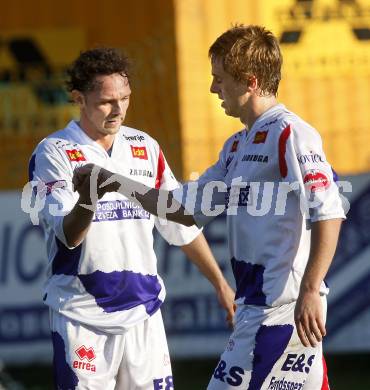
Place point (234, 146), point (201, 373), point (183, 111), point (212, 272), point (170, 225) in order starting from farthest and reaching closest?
point (183, 111)
point (201, 373)
point (170, 225)
point (212, 272)
point (234, 146)

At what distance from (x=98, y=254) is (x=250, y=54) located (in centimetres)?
135

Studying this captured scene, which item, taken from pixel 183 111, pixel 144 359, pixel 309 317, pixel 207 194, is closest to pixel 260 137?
pixel 207 194

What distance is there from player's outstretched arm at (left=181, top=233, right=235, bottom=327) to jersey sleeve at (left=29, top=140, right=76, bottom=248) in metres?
0.79

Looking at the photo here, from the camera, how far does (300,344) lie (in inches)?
205

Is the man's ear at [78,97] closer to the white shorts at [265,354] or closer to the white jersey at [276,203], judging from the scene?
the white jersey at [276,203]

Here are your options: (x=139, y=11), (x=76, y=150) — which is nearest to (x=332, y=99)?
(x=139, y=11)

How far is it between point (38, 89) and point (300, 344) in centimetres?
1321

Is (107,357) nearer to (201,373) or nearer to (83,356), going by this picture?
(83,356)

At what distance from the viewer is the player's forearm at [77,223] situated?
549 cm

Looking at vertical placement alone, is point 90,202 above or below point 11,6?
below

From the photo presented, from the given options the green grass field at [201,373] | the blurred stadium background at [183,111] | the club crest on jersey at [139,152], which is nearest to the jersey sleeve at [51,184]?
the club crest on jersey at [139,152]

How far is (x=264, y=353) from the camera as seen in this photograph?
16.9ft

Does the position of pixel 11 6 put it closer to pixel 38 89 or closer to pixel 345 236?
pixel 38 89

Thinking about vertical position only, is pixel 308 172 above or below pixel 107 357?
above
